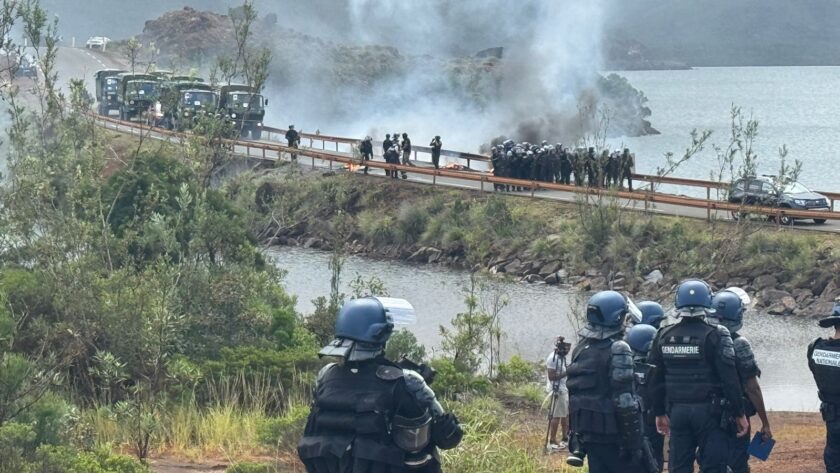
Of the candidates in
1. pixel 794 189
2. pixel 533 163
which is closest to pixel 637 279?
pixel 794 189

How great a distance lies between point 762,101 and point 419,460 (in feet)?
490

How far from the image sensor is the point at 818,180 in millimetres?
62344

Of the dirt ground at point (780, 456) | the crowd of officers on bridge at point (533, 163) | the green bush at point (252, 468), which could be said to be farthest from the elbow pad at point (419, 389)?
the crowd of officers on bridge at point (533, 163)

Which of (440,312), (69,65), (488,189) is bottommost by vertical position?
(440,312)

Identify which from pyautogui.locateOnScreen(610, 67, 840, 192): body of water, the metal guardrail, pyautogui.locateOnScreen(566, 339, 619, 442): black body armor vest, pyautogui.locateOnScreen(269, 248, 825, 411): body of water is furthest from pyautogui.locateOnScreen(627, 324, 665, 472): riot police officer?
pyautogui.locateOnScreen(610, 67, 840, 192): body of water

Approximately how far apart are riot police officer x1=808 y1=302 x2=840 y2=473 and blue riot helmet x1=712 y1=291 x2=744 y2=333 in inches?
24.7

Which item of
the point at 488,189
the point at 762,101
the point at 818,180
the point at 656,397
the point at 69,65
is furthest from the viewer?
the point at 762,101

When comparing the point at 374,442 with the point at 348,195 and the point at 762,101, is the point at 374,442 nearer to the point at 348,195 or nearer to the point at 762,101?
the point at 348,195

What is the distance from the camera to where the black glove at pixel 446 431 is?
7.80 metres

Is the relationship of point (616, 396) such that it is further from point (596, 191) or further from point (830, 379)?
point (596, 191)

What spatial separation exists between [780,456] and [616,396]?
171 inches

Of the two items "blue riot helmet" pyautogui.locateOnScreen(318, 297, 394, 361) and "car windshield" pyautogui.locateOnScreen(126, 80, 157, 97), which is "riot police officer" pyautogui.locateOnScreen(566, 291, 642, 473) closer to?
"blue riot helmet" pyautogui.locateOnScreen(318, 297, 394, 361)

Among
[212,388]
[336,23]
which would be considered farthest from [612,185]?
[336,23]

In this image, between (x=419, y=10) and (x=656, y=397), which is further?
(x=419, y=10)
